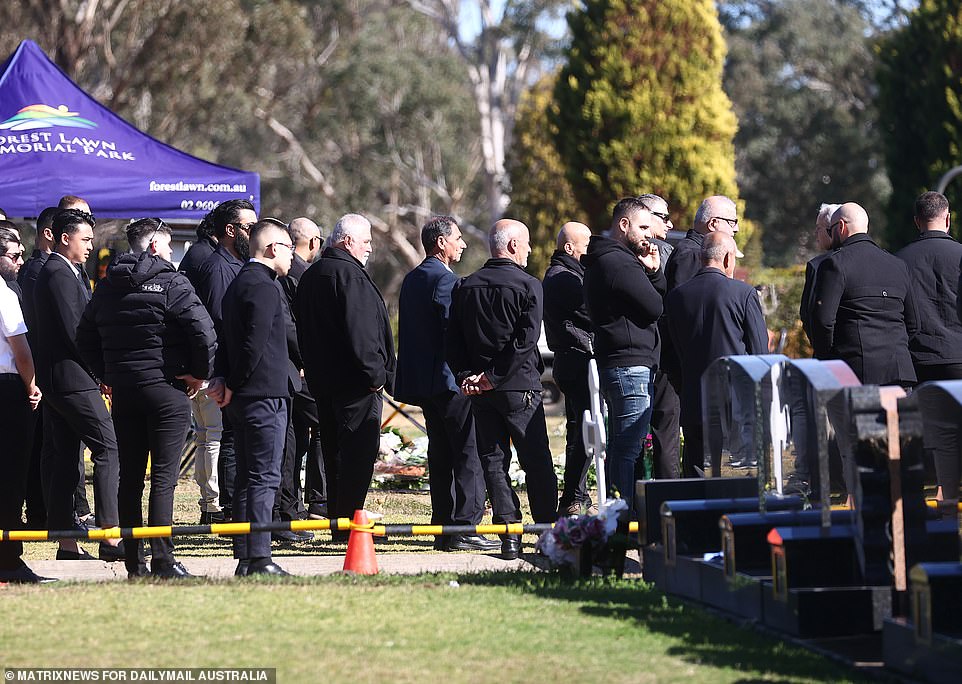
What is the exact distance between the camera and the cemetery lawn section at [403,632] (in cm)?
559

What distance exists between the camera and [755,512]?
7.14m

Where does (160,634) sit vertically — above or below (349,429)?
below

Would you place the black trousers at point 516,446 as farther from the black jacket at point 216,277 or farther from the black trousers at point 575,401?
the black jacket at point 216,277

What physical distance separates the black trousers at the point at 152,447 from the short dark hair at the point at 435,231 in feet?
7.23

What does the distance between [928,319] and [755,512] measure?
3272mm

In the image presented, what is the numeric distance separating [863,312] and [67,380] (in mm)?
4869

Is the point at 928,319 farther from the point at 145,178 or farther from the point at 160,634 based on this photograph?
the point at 145,178

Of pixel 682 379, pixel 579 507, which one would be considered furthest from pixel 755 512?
pixel 579 507

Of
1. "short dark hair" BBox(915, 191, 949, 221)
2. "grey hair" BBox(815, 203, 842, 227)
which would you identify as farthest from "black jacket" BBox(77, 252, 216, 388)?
"short dark hair" BBox(915, 191, 949, 221)

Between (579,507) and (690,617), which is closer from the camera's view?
(690,617)

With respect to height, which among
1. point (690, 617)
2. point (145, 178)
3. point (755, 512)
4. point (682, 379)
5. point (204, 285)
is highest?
point (145, 178)

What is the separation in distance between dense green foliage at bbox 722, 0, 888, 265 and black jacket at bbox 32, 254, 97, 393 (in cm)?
4164

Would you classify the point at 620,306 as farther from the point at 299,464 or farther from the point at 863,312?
the point at 299,464

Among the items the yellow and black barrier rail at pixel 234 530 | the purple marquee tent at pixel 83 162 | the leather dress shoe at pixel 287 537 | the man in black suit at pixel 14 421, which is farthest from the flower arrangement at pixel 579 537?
the purple marquee tent at pixel 83 162
